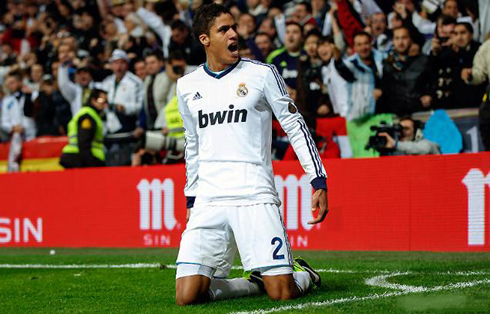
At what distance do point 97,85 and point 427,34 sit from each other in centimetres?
643

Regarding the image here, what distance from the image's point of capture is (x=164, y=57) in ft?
48.2

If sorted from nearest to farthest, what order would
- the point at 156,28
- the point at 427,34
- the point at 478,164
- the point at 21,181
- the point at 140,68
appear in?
the point at 478,164 → the point at 427,34 → the point at 21,181 → the point at 140,68 → the point at 156,28

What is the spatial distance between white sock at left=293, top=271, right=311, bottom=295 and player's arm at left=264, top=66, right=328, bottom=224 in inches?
18.3

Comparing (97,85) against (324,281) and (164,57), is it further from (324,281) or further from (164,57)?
(324,281)

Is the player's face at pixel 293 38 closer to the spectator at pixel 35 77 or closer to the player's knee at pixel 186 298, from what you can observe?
the spectator at pixel 35 77

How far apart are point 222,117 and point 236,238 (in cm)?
85

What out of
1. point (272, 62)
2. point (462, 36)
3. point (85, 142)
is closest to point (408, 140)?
point (462, 36)

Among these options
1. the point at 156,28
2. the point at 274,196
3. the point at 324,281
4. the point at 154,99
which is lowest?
the point at 324,281

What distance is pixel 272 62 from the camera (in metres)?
12.7

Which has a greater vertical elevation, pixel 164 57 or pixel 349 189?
pixel 164 57

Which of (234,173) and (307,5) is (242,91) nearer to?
(234,173)

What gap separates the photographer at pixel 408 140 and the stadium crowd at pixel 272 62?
26 mm

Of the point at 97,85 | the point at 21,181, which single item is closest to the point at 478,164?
the point at 21,181

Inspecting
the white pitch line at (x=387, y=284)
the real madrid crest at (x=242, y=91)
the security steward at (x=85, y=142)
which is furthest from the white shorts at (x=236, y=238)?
the security steward at (x=85, y=142)
